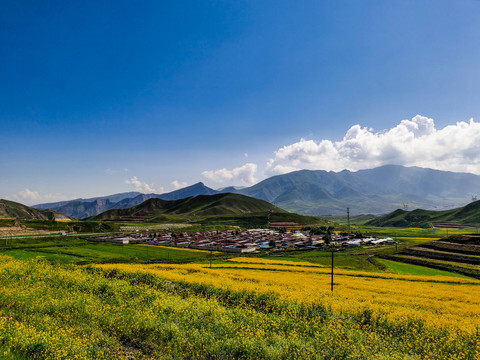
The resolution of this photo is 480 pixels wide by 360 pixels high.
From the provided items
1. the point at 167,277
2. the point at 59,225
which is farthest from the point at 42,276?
the point at 59,225

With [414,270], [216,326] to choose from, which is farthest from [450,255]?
[216,326]

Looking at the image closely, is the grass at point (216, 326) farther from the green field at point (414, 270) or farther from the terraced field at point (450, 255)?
the terraced field at point (450, 255)

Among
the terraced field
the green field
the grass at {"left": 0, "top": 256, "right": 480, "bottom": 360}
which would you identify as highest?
the grass at {"left": 0, "top": 256, "right": 480, "bottom": 360}

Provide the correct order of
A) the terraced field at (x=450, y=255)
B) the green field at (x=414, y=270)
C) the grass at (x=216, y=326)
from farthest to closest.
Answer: the terraced field at (x=450, y=255)
the green field at (x=414, y=270)
the grass at (x=216, y=326)

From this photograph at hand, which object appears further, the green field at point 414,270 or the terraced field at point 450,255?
the terraced field at point 450,255

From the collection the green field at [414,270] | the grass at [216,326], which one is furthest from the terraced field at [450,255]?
the grass at [216,326]

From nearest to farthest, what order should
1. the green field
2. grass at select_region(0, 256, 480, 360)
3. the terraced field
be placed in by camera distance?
1. grass at select_region(0, 256, 480, 360)
2. the green field
3. the terraced field

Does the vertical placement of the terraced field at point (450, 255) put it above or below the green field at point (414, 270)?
above

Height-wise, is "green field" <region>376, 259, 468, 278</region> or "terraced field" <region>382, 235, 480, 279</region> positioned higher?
"terraced field" <region>382, 235, 480, 279</region>

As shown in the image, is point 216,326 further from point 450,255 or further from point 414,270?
point 450,255

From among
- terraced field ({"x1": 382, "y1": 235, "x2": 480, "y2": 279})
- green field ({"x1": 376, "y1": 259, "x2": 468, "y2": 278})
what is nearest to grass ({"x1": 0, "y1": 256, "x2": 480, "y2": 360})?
green field ({"x1": 376, "y1": 259, "x2": 468, "y2": 278})

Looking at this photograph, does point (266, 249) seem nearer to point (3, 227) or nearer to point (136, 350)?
point (136, 350)

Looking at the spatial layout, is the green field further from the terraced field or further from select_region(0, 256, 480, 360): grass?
select_region(0, 256, 480, 360): grass

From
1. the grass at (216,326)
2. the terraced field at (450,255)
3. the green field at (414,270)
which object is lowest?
the green field at (414,270)
